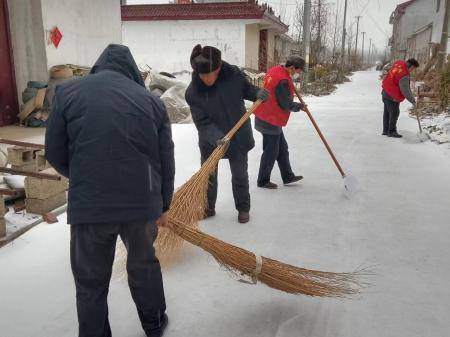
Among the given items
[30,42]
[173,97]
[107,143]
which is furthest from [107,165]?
[173,97]

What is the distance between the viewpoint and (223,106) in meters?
3.69

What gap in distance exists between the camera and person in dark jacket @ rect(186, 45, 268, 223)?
356 cm

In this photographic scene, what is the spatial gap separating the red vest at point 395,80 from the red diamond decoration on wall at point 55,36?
6.18 metres

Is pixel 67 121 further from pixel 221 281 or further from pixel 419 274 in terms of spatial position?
pixel 419 274

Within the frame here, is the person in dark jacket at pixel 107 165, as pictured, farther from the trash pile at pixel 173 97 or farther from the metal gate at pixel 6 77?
the trash pile at pixel 173 97

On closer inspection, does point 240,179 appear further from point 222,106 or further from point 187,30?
point 187,30

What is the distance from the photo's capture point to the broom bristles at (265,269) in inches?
97.0

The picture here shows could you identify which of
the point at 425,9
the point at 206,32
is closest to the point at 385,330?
the point at 206,32

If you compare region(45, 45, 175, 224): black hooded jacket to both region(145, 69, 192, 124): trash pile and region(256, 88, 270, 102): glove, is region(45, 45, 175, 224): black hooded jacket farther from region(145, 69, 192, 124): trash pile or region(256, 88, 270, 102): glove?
region(145, 69, 192, 124): trash pile

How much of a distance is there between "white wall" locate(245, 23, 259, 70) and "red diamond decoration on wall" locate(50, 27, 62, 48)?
451 inches

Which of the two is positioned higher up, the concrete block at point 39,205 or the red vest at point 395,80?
the red vest at point 395,80

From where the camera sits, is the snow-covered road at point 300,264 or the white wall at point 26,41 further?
the white wall at point 26,41

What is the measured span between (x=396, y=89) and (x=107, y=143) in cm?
693

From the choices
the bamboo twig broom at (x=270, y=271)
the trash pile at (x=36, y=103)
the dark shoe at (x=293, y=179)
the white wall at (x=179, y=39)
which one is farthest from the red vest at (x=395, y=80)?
the white wall at (x=179, y=39)
